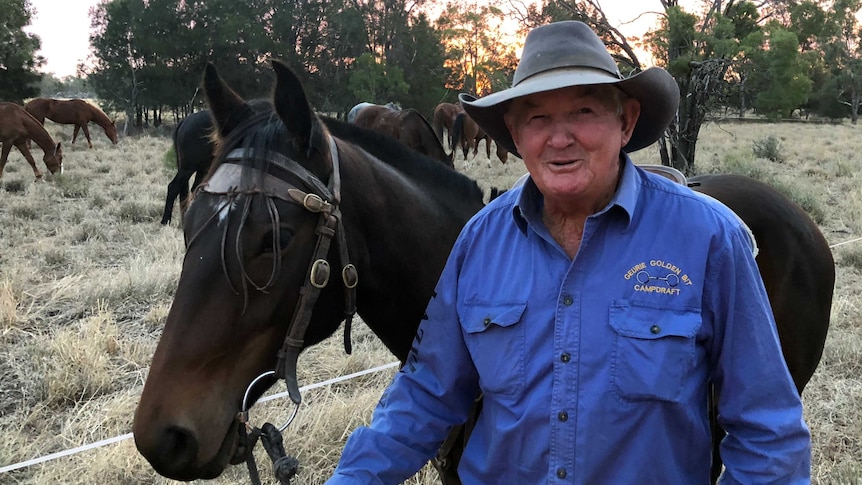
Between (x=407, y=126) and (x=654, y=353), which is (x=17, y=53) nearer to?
(x=407, y=126)

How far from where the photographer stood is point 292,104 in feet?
5.58

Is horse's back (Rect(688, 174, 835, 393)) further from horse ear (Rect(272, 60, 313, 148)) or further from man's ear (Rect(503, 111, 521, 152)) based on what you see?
horse ear (Rect(272, 60, 313, 148))

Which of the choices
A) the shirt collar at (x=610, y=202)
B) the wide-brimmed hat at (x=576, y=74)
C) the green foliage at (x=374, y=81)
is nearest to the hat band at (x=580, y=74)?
the wide-brimmed hat at (x=576, y=74)

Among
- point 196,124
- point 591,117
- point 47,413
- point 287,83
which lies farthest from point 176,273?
point 591,117

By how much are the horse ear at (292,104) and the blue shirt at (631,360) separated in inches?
29.9

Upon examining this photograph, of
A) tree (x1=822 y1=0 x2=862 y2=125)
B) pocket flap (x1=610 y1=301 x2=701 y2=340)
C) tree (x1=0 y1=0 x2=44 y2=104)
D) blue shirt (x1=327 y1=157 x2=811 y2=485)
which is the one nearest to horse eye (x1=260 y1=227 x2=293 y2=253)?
blue shirt (x1=327 y1=157 x2=811 y2=485)

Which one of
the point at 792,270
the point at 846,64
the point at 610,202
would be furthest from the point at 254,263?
the point at 846,64

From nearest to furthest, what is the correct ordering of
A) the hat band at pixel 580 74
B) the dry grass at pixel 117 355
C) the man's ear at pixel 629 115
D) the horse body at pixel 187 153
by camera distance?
the hat band at pixel 580 74 < the man's ear at pixel 629 115 < the dry grass at pixel 117 355 < the horse body at pixel 187 153

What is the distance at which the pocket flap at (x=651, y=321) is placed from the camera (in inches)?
51.1

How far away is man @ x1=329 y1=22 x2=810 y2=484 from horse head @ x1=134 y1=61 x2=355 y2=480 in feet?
1.22

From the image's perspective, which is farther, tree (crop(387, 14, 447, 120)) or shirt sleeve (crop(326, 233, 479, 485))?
tree (crop(387, 14, 447, 120))

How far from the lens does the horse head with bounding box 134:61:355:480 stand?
1.51 metres

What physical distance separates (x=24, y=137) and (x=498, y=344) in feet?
56.5

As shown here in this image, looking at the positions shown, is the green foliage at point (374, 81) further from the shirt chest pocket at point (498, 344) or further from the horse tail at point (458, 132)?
the shirt chest pocket at point (498, 344)
